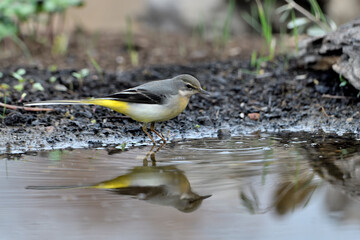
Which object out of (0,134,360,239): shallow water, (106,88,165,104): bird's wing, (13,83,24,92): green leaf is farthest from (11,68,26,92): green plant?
(0,134,360,239): shallow water

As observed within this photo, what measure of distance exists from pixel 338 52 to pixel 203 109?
71.2 inches

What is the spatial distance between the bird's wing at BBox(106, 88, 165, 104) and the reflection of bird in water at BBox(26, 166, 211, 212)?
1205 millimetres

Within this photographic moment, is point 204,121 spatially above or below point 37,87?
below

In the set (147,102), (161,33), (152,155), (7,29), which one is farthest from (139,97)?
(161,33)

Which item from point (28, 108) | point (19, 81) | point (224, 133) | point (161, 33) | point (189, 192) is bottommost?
point (189, 192)

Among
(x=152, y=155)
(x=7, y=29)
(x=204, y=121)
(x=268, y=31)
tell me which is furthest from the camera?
(x=7, y=29)

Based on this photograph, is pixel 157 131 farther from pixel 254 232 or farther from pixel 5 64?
pixel 5 64

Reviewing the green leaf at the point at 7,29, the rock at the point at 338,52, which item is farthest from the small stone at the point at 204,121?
the green leaf at the point at 7,29

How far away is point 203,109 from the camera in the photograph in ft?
21.9

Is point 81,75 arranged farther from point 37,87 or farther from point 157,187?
point 157,187

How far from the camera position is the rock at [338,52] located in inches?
239

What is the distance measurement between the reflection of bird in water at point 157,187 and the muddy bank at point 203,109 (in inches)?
51.7

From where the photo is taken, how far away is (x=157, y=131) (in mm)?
6066

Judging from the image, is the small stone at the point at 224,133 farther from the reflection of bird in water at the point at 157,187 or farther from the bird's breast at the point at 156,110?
the reflection of bird in water at the point at 157,187
